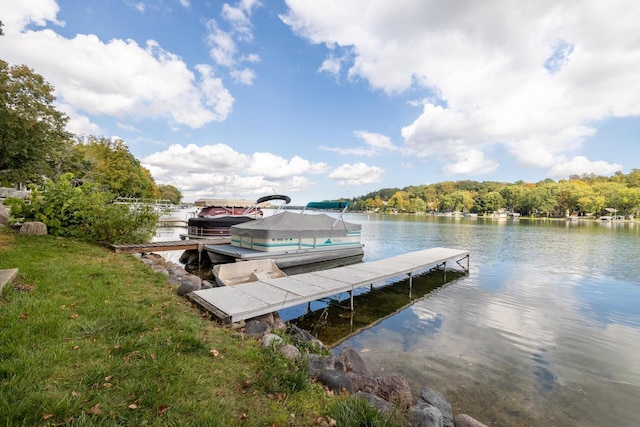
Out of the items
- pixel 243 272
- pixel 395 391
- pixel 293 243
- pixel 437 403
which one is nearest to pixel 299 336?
pixel 395 391

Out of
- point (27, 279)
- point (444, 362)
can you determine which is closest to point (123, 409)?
point (27, 279)

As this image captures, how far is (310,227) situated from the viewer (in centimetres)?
1331

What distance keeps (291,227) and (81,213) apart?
7.54m

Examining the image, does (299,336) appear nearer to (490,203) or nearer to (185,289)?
(185,289)

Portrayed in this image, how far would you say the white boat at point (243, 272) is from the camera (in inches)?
328

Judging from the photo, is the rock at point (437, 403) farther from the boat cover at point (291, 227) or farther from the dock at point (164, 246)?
the dock at point (164, 246)

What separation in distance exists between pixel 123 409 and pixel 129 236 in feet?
37.1

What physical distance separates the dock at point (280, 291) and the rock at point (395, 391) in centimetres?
253

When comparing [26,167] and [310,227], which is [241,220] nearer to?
[310,227]

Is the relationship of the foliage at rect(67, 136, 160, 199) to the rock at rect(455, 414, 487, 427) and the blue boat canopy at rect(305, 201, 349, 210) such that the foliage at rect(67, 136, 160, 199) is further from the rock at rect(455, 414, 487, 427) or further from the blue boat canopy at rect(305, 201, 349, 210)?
the rock at rect(455, 414, 487, 427)

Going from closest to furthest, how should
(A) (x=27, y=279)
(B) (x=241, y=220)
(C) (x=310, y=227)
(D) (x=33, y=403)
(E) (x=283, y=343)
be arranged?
(D) (x=33, y=403) → (E) (x=283, y=343) → (A) (x=27, y=279) → (C) (x=310, y=227) → (B) (x=241, y=220)

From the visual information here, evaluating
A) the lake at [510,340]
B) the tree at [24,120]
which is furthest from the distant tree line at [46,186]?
the lake at [510,340]

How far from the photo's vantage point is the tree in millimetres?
→ 11975

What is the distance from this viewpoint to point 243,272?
9148mm
